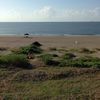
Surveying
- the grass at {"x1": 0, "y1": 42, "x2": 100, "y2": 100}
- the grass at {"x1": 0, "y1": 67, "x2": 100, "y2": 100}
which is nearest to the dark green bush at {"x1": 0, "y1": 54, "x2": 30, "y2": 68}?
the grass at {"x1": 0, "y1": 42, "x2": 100, "y2": 100}

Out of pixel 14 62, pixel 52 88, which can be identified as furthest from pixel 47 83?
pixel 14 62

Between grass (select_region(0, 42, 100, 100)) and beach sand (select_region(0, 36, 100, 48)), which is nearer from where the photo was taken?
grass (select_region(0, 42, 100, 100))

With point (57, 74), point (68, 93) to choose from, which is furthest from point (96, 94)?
point (57, 74)

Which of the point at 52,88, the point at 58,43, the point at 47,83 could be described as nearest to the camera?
the point at 52,88

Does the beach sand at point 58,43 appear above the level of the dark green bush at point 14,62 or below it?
below

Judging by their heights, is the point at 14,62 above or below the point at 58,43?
above

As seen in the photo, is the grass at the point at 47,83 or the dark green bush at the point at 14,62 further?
the dark green bush at the point at 14,62

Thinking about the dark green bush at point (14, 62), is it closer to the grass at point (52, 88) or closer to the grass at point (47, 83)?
the grass at point (47, 83)

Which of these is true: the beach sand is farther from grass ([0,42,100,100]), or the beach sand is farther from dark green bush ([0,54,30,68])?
grass ([0,42,100,100])

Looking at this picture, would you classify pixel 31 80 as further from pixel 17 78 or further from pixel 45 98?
pixel 45 98

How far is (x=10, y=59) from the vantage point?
17.8 metres

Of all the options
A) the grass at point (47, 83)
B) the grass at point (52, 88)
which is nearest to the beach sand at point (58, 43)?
the grass at point (47, 83)

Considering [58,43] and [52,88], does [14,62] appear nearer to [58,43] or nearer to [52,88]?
[52,88]

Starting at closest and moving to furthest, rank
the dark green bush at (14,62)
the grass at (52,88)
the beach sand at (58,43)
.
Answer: the grass at (52,88), the dark green bush at (14,62), the beach sand at (58,43)
